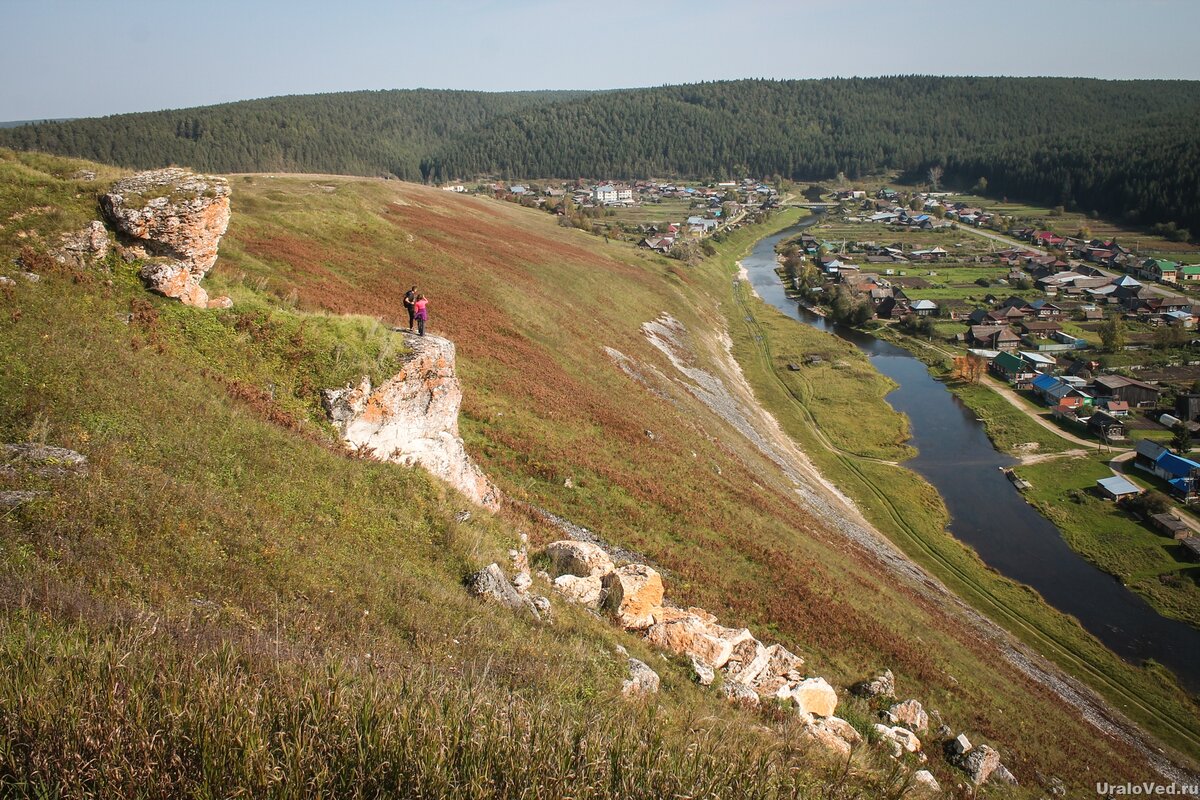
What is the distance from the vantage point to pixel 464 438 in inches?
1005

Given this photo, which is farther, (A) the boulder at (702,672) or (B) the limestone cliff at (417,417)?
(B) the limestone cliff at (417,417)

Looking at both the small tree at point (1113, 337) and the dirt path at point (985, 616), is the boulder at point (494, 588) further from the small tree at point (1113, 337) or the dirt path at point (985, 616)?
the small tree at point (1113, 337)

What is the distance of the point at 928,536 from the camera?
37.9 meters

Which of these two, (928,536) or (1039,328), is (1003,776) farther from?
(1039,328)

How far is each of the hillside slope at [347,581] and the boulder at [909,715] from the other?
78 cm

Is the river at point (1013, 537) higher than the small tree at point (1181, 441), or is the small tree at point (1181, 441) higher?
the small tree at point (1181, 441)

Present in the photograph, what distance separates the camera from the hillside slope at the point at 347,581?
569 cm

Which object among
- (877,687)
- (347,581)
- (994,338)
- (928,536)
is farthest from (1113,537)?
(347,581)

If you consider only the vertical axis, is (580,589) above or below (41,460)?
below

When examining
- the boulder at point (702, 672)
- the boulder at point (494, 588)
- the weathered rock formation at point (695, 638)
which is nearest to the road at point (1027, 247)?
the weathered rock formation at point (695, 638)

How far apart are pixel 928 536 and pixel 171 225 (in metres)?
39.1

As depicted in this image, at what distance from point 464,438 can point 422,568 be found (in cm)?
1302

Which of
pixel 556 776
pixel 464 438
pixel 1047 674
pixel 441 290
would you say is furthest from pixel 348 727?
pixel 441 290

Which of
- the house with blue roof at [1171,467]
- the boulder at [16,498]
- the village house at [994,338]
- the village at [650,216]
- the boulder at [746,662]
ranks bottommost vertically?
the house with blue roof at [1171,467]
